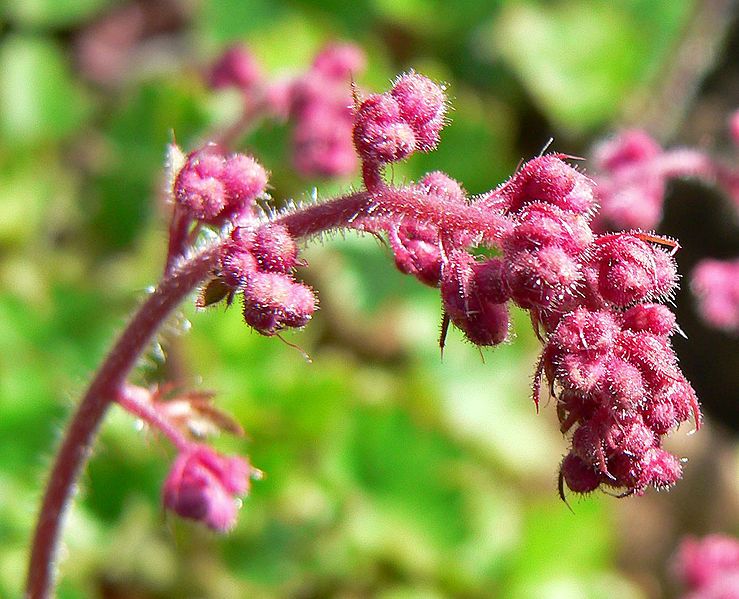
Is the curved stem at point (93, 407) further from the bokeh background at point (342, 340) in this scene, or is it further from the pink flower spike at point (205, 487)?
the bokeh background at point (342, 340)

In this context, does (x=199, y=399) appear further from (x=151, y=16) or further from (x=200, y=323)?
(x=151, y=16)

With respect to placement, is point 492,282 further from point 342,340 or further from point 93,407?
point 342,340

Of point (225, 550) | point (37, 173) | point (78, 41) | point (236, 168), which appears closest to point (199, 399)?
point (236, 168)

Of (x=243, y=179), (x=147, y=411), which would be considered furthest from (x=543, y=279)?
(x=147, y=411)

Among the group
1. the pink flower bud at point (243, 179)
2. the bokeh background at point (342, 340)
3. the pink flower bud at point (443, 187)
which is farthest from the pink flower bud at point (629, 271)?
the bokeh background at point (342, 340)

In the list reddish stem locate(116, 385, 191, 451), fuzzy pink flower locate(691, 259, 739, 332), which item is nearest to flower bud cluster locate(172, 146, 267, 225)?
reddish stem locate(116, 385, 191, 451)
